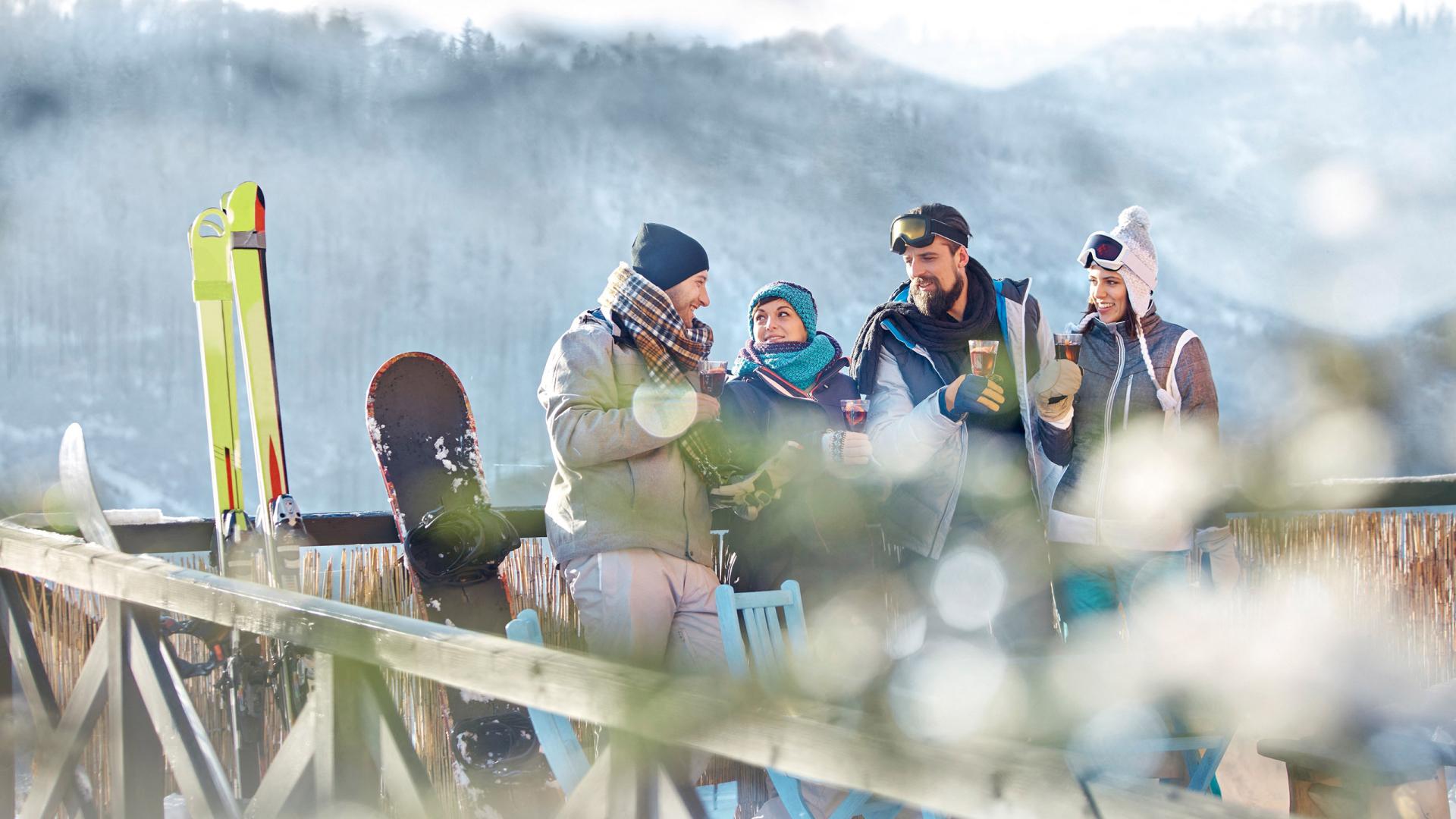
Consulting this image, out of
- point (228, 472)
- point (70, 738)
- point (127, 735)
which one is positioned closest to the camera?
point (127, 735)

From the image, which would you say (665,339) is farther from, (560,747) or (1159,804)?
(1159,804)

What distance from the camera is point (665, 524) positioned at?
2695 millimetres

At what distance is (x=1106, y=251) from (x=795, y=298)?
867mm

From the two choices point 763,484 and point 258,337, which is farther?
point 258,337

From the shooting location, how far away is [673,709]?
1.27 meters

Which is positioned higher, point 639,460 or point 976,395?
point 976,395

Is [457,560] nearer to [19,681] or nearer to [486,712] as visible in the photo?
[486,712]

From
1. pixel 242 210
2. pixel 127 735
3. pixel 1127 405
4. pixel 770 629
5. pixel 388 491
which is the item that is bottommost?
pixel 127 735

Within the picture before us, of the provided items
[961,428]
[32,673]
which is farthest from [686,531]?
[32,673]

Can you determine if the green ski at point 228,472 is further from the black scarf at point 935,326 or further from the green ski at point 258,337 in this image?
the black scarf at point 935,326

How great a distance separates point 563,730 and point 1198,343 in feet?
6.77

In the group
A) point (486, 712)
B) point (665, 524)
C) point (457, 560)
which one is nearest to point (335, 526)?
point (457, 560)

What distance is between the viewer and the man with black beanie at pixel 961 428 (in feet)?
9.59

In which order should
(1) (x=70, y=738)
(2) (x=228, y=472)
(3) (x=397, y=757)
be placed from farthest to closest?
1. (2) (x=228, y=472)
2. (1) (x=70, y=738)
3. (3) (x=397, y=757)
